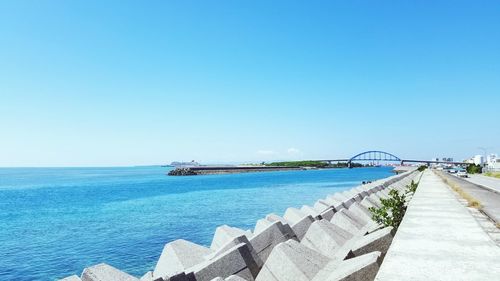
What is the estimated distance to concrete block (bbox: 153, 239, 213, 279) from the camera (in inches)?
249

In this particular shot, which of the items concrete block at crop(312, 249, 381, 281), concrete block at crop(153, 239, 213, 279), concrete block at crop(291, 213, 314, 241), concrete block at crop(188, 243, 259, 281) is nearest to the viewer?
concrete block at crop(312, 249, 381, 281)

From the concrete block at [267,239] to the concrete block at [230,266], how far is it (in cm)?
67

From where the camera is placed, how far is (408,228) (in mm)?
5523

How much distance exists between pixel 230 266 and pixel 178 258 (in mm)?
1177

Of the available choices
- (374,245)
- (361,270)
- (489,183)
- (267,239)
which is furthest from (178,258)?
(489,183)

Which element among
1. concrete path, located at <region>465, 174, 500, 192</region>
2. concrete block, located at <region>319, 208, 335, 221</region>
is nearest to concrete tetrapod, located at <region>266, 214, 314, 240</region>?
concrete block, located at <region>319, 208, 335, 221</region>

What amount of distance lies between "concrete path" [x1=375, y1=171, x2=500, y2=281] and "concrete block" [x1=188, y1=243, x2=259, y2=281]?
2.31 metres

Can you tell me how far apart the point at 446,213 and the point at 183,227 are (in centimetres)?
1421

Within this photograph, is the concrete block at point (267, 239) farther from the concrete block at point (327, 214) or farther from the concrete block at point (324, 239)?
the concrete block at point (327, 214)

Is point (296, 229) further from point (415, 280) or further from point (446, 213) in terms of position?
point (415, 280)

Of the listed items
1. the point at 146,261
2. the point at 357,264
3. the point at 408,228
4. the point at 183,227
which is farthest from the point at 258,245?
the point at 183,227

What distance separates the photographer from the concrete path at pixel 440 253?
3.21 meters

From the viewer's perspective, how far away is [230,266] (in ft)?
18.7

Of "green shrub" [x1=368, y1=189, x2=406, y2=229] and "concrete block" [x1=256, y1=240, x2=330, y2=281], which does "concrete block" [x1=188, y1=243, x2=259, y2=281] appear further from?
"green shrub" [x1=368, y1=189, x2=406, y2=229]
